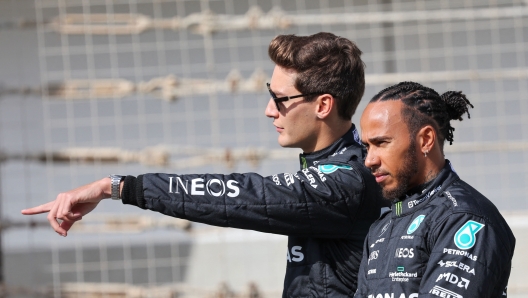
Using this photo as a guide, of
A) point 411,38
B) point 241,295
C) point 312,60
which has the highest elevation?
point 411,38

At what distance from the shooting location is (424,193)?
2295 millimetres

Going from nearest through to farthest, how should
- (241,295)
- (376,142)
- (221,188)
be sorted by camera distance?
(376,142) → (221,188) → (241,295)

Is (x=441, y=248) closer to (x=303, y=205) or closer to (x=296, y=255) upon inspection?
(x=303, y=205)

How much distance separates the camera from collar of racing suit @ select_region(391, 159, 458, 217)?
2.29 meters

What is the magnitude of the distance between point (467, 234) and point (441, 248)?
68mm

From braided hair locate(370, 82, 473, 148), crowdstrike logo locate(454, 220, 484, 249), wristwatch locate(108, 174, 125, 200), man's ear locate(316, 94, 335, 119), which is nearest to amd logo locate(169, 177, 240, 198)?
wristwatch locate(108, 174, 125, 200)

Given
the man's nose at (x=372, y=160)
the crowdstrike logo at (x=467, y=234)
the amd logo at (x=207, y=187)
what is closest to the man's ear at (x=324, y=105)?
the amd logo at (x=207, y=187)

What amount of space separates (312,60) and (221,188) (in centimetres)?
53

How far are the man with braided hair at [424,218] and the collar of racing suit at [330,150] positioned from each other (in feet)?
1.38

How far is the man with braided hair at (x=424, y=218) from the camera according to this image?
2066mm

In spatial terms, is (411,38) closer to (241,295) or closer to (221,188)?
(241,295)

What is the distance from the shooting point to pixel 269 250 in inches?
210

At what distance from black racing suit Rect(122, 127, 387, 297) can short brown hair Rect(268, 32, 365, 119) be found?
20 centimetres

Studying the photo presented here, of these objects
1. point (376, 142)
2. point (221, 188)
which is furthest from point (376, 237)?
point (221, 188)
